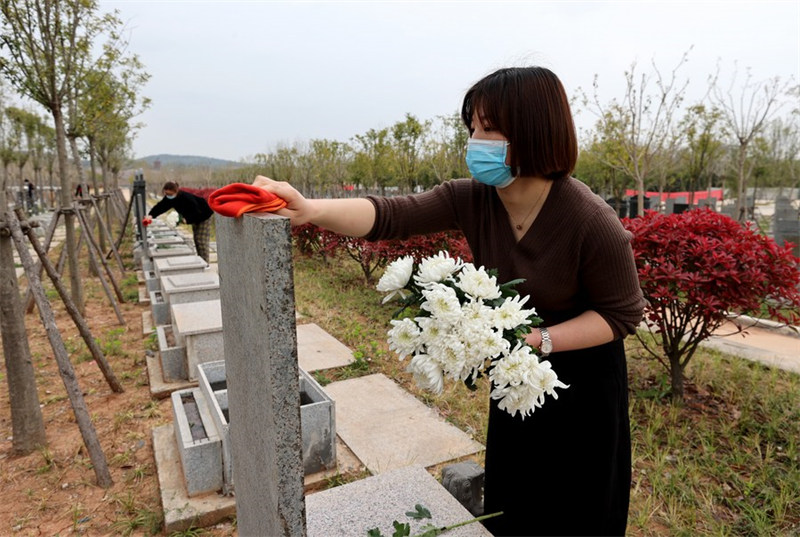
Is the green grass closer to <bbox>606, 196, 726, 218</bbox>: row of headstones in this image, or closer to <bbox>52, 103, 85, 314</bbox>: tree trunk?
<bbox>52, 103, 85, 314</bbox>: tree trunk

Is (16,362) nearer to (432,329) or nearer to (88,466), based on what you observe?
(88,466)

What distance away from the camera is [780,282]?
3.31m

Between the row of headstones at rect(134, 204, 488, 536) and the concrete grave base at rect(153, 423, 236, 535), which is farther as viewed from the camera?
the concrete grave base at rect(153, 423, 236, 535)

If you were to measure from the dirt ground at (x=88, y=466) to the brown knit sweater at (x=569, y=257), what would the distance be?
1.92 meters

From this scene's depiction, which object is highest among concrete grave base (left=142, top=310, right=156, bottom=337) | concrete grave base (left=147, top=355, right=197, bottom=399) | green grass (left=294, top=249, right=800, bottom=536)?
concrete grave base (left=142, top=310, right=156, bottom=337)

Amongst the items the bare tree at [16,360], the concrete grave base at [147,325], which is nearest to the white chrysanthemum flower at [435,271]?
the bare tree at [16,360]

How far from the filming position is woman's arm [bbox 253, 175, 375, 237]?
1.33 m

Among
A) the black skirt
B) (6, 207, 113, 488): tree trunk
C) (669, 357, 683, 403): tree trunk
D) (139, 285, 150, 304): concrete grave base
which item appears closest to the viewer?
the black skirt

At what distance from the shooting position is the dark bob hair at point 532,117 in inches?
52.9

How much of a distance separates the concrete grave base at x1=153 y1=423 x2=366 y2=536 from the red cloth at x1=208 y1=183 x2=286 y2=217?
186 centimetres

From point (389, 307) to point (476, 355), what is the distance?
5.18m

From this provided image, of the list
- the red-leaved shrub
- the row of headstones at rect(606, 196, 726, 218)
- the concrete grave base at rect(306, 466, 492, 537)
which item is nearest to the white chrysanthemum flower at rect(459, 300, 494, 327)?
the concrete grave base at rect(306, 466, 492, 537)

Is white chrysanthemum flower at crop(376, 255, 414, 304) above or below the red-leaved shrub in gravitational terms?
above

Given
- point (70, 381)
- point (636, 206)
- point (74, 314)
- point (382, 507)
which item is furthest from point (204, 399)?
Answer: point (636, 206)
